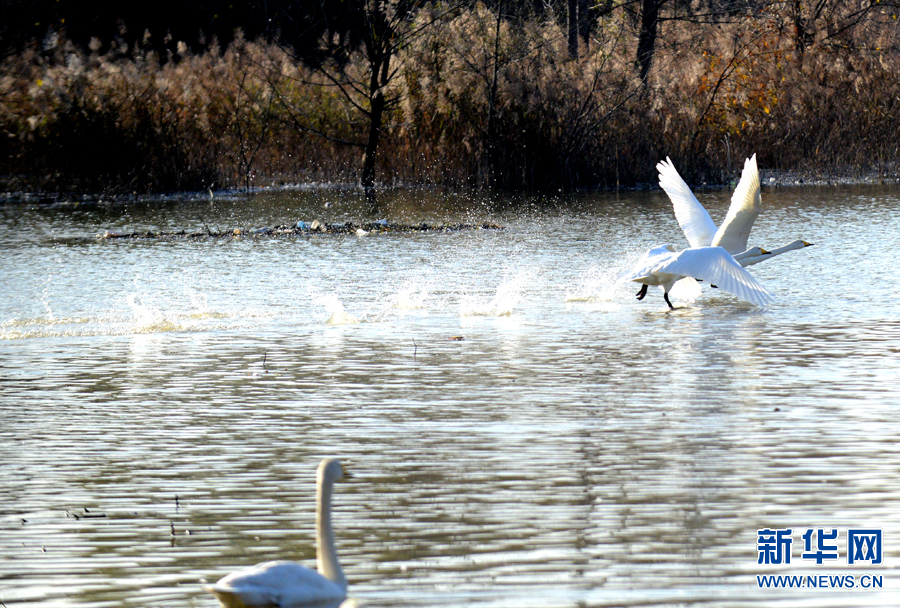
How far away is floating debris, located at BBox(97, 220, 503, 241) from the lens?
1862cm

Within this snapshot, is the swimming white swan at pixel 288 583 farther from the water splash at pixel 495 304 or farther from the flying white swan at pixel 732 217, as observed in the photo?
the flying white swan at pixel 732 217

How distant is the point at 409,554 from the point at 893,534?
1.88m

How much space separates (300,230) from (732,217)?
860 cm

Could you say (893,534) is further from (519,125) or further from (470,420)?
(519,125)

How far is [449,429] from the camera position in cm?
697

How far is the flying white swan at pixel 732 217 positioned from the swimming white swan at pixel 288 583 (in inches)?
318

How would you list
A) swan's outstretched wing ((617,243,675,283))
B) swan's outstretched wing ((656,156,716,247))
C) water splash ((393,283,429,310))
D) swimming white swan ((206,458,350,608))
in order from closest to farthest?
swimming white swan ((206,458,350,608)), swan's outstretched wing ((617,243,675,283)), water splash ((393,283,429,310)), swan's outstretched wing ((656,156,716,247))

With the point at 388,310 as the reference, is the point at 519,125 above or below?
above

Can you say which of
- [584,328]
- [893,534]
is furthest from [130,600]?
[584,328]

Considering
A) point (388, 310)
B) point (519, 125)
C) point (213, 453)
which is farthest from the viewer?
point (519, 125)

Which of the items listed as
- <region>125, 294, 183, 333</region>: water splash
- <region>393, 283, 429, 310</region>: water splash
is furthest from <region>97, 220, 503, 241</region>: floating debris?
<region>125, 294, 183, 333</region>: water splash

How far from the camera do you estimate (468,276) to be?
46.2ft

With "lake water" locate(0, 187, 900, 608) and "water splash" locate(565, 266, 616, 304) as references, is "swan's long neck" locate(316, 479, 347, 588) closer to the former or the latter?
"lake water" locate(0, 187, 900, 608)

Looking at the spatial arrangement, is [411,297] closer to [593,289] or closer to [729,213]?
[593,289]
